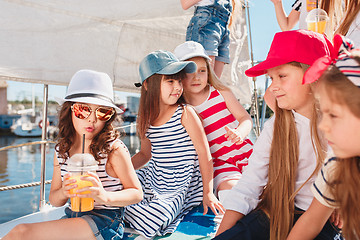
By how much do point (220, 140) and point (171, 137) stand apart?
1.35 feet

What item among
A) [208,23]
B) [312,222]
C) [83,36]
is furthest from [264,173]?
[83,36]

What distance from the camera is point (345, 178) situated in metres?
1.07

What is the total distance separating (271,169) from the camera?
1.54 metres

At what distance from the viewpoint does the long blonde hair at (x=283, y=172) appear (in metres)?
1.42

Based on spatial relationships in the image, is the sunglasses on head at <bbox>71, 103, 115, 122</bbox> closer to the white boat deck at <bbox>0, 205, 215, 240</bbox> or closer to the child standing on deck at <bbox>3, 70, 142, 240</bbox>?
the child standing on deck at <bbox>3, 70, 142, 240</bbox>

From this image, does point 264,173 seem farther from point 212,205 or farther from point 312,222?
point 212,205

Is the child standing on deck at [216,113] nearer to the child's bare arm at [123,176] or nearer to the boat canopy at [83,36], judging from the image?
the boat canopy at [83,36]

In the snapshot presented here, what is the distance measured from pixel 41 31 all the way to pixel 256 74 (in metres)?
1.58

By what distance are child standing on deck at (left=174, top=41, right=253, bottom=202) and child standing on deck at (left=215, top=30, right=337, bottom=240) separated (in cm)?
72

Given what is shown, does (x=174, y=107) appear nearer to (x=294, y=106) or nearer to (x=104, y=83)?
(x=104, y=83)

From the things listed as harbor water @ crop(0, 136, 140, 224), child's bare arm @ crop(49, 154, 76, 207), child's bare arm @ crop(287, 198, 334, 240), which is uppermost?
child's bare arm @ crop(287, 198, 334, 240)

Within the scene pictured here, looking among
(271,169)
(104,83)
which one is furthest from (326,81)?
(104,83)

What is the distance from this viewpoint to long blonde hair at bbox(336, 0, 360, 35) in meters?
1.71

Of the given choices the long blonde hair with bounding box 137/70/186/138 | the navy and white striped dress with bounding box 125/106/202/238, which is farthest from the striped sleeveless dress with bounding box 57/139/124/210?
the long blonde hair with bounding box 137/70/186/138
